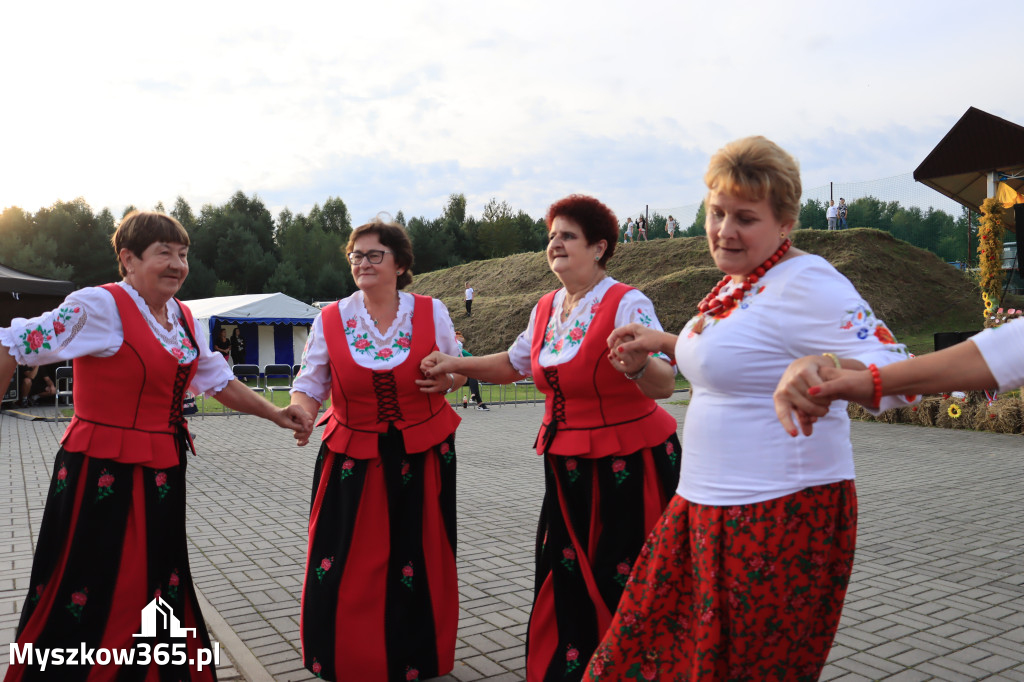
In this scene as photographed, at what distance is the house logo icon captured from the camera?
289 cm

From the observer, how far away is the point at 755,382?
2.00 metres

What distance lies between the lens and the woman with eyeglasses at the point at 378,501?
3363mm

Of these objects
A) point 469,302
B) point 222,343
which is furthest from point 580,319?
point 469,302

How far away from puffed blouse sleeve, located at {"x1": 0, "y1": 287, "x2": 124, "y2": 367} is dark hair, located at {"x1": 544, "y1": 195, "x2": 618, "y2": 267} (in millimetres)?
1741

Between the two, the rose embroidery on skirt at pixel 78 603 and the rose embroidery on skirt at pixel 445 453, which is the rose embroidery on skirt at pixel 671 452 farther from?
the rose embroidery on skirt at pixel 78 603

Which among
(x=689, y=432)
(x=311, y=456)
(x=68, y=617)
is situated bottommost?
(x=311, y=456)

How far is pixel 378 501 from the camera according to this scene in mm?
3439

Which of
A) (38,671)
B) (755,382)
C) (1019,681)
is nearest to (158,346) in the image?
(38,671)

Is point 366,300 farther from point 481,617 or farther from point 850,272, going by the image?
point 850,272

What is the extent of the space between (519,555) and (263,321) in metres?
22.3

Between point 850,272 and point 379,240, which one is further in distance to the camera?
point 850,272

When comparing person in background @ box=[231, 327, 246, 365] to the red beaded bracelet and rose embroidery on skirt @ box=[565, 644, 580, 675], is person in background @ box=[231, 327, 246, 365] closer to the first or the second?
rose embroidery on skirt @ box=[565, 644, 580, 675]

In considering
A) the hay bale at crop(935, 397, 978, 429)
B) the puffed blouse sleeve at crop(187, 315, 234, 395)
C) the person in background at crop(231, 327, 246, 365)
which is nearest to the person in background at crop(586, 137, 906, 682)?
the puffed blouse sleeve at crop(187, 315, 234, 395)

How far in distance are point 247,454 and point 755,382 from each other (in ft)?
32.4
